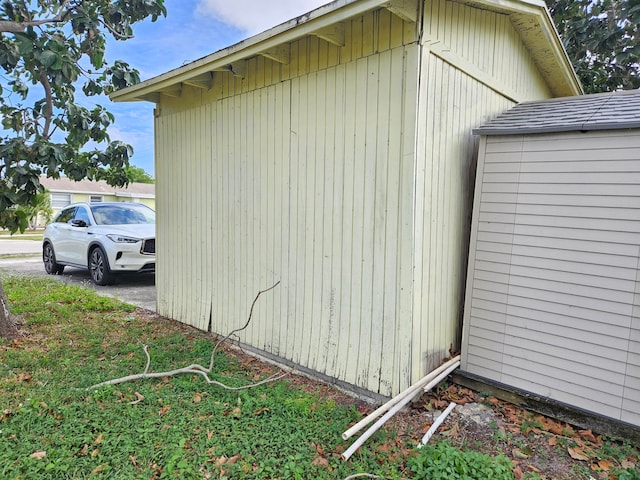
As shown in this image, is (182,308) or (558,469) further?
(182,308)

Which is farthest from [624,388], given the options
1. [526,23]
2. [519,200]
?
[526,23]

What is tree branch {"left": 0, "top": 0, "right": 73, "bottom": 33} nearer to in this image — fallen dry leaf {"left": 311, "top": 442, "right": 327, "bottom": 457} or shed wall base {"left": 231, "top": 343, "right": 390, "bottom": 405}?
shed wall base {"left": 231, "top": 343, "right": 390, "bottom": 405}

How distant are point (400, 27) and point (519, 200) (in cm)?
158

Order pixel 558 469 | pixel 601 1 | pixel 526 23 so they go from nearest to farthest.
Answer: pixel 558 469 → pixel 526 23 → pixel 601 1

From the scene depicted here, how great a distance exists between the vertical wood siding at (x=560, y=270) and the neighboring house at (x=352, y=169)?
1.06 ft

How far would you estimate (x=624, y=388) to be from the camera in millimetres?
2582

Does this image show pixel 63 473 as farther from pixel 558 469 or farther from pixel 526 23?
pixel 526 23

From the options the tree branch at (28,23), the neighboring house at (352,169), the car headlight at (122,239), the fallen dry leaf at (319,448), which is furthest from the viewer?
the car headlight at (122,239)

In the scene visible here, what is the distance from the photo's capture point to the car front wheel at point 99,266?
23.4 ft

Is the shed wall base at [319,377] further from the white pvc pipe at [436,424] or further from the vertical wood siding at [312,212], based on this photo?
the white pvc pipe at [436,424]

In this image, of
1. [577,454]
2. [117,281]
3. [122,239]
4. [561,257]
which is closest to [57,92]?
[122,239]

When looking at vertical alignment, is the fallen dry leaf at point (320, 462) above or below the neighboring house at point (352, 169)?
below

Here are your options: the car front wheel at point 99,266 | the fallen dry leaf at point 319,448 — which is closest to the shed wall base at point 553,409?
the fallen dry leaf at point 319,448

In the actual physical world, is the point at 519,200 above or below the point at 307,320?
above
